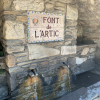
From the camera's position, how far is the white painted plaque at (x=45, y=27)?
5.89 feet

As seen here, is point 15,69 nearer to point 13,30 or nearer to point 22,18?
point 13,30

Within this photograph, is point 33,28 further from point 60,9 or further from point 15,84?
point 15,84

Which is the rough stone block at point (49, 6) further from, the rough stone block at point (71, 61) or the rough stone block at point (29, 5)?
the rough stone block at point (71, 61)

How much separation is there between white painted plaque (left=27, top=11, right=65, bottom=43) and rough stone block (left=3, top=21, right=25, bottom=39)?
16 cm

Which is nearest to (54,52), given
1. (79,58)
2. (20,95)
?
(20,95)

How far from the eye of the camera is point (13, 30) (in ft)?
5.39

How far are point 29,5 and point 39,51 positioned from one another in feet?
2.70

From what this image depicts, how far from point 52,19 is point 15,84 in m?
1.38

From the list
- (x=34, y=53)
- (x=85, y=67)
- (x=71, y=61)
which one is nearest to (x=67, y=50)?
(x=71, y=61)

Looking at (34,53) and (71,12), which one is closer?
(34,53)

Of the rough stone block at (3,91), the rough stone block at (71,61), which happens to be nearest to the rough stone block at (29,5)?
the rough stone block at (71,61)

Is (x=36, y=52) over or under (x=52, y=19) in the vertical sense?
under

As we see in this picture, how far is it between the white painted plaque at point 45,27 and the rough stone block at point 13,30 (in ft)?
0.51

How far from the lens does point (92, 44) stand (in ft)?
→ 10.6
